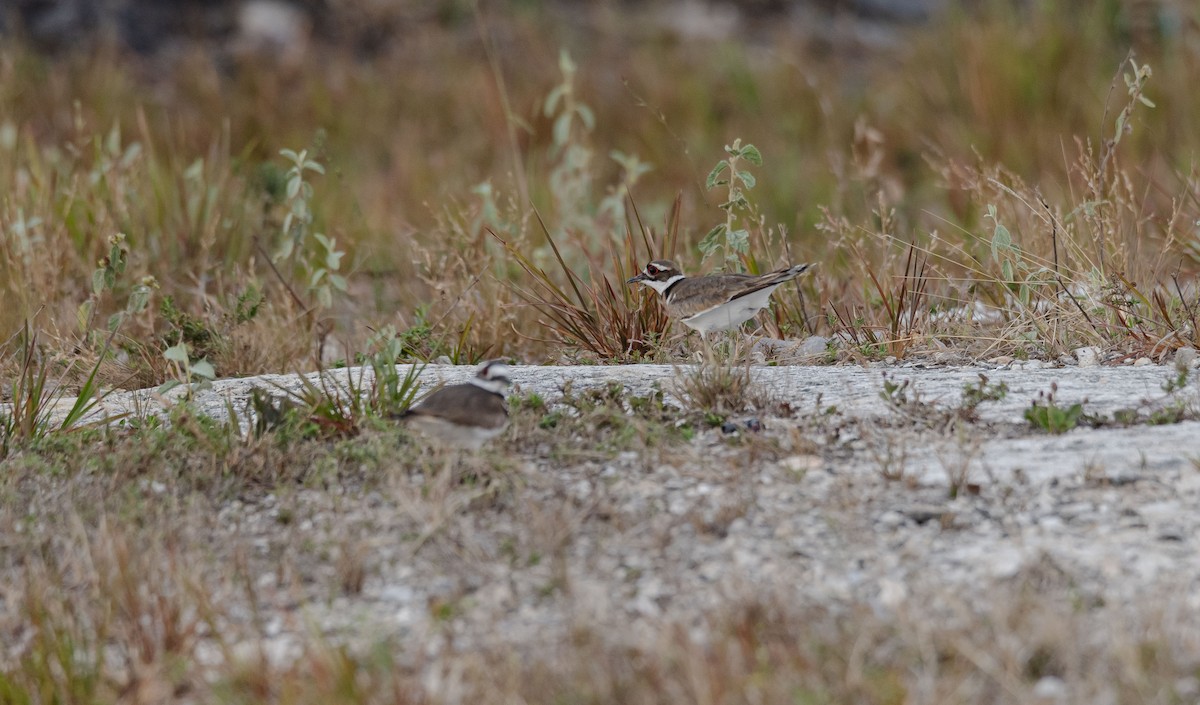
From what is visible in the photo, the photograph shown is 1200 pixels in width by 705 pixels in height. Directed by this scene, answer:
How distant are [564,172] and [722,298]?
10.5ft

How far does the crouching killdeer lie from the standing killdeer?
3.54 feet

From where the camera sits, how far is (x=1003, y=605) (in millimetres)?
3043

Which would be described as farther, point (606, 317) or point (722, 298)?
point (606, 317)

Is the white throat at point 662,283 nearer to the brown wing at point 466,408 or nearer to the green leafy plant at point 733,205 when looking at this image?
the green leafy plant at point 733,205

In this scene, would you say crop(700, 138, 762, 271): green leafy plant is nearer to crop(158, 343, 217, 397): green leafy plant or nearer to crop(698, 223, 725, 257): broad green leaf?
crop(698, 223, 725, 257): broad green leaf

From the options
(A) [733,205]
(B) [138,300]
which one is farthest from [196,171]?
(A) [733,205]

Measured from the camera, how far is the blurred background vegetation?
5477 mm

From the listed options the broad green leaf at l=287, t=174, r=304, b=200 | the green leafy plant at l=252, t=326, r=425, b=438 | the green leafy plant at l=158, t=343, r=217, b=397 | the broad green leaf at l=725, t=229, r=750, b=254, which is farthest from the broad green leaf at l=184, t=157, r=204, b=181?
the broad green leaf at l=725, t=229, r=750, b=254

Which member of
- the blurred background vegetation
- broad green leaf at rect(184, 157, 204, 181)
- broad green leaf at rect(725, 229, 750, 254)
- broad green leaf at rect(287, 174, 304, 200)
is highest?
broad green leaf at rect(287, 174, 304, 200)

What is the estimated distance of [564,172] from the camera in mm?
7910

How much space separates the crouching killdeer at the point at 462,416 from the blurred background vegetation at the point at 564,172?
2.78 feet

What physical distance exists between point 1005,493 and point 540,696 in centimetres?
148

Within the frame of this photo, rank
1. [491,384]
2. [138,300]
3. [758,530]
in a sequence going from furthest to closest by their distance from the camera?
[138,300]
[491,384]
[758,530]

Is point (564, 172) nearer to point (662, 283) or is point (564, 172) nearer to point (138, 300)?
Result: point (662, 283)
